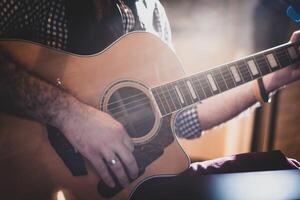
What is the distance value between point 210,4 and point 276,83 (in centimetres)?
204

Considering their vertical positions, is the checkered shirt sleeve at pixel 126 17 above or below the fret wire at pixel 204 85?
above

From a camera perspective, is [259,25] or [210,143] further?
[210,143]

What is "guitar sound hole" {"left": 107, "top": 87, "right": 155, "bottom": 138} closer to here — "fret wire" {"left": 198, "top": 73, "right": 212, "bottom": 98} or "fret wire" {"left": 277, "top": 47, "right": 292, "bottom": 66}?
"fret wire" {"left": 198, "top": 73, "right": 212, "bottom": 98}

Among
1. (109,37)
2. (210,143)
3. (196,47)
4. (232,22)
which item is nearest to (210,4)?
(232,22)

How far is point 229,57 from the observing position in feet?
12.9

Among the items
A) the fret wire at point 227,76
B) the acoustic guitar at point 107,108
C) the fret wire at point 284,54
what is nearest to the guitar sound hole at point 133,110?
the acoustic guitar at point 107,108

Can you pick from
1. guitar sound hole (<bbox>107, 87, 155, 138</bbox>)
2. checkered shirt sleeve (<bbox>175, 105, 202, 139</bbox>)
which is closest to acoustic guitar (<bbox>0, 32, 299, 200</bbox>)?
guitar sound hole (<bbox>107, 87, 155, 138</bbox>)

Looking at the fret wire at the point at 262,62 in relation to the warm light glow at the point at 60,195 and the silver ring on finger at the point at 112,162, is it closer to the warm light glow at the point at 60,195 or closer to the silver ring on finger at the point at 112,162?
the silver ring on finger at the point at 112,162

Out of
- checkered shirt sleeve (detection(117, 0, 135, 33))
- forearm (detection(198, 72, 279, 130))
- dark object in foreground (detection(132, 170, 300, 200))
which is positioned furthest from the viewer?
forearm (detection(198, 72, 279, 130))

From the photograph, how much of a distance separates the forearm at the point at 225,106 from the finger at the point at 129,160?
677 mm

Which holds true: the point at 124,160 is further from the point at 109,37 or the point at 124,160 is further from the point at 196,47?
the point at 196,47

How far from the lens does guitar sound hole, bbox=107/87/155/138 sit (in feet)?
3.90

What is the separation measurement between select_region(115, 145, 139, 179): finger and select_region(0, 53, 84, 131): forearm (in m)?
0.21

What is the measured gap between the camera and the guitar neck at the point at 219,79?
1.26 metres
